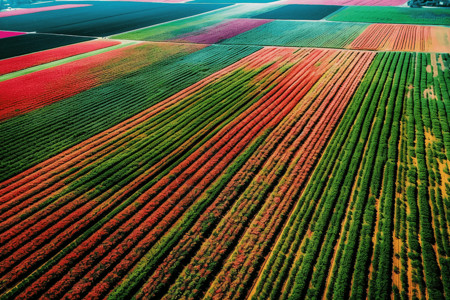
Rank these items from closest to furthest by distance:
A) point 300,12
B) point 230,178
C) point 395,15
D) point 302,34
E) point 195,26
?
point 230,178
point 302,34
point 195,26
point 395,15
point 300,12

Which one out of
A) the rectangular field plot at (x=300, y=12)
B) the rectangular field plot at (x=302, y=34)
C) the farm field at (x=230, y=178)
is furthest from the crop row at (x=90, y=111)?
the rectangular field plot at (x=300, y=12)

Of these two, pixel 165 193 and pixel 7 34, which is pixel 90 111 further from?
pixel 7 34

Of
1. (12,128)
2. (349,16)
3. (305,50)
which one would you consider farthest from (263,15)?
(12,128)

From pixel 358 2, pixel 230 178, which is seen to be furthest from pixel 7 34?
pixel 358 2

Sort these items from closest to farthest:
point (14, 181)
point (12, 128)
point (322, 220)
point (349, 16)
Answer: point (322, 220)
point (14, 181)
point (12, 128)
point (349, 16)

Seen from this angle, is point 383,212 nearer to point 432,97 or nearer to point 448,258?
point 448,258

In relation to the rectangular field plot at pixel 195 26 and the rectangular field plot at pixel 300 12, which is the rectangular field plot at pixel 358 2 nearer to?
the rectangular field plot at pixel 300 12

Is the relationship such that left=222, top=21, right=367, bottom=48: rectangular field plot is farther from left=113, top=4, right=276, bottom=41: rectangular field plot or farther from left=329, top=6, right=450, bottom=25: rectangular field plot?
left=329, top=6, right=450, bottom=25: rectangular field plot

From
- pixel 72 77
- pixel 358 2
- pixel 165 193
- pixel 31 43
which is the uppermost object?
pixel 358 2
